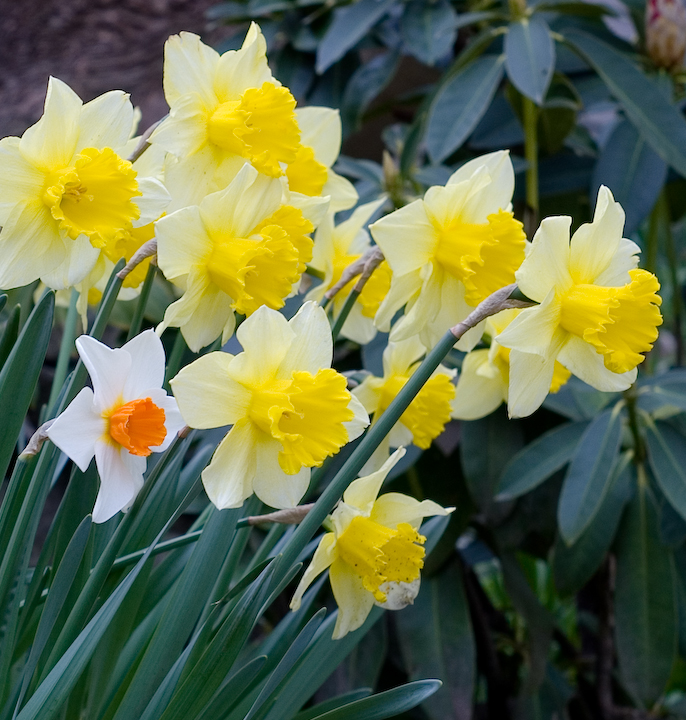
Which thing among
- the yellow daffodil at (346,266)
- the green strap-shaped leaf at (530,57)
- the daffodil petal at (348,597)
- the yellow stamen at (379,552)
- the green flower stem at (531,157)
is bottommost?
the green flower stem at (531,157)

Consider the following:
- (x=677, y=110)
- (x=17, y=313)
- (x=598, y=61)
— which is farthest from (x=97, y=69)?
(x=17, y=313)

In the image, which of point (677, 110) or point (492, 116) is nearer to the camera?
point (677, 110)

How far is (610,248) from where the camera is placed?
0.44 metres

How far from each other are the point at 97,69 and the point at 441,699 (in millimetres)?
1686

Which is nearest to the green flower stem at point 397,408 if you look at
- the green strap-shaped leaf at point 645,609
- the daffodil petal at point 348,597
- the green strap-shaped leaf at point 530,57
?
the daffodil petal at point 348,597

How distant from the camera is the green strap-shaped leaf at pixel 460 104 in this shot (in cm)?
120

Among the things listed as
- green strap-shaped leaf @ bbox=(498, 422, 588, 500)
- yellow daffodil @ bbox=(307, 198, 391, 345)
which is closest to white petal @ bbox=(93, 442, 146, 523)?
yellow daffodil @ bbox=(307, 198, 391, 345)

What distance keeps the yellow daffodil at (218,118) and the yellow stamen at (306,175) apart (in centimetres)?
5

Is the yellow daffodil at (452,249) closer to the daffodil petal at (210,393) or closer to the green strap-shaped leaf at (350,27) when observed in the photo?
the daffodil petal at (210,393)

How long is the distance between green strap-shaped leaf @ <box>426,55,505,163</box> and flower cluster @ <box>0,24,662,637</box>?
2.29 feet

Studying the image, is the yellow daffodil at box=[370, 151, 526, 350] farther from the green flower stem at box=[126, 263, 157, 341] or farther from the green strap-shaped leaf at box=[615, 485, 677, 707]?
the green strap-shaped leaf at box=[615, 485, 677, 707]

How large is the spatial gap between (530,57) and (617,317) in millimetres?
891

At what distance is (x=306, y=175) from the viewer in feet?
1.80

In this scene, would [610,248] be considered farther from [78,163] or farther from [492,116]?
[492,116]
